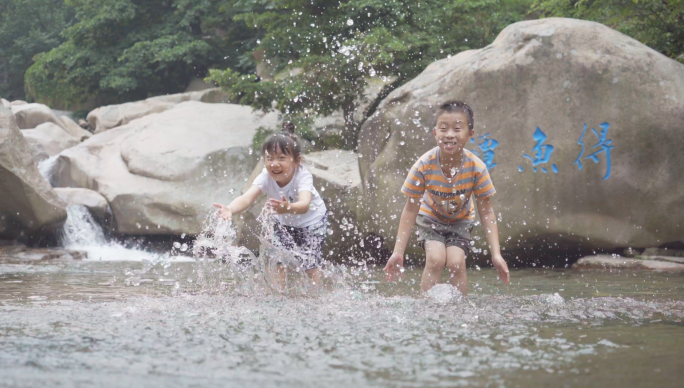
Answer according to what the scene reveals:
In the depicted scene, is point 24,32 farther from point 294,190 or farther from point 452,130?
point 452,130

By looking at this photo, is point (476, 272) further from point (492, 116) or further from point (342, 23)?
point (342, 23)

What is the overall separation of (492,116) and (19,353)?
633 cm

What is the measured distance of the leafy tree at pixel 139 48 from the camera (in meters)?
22.6

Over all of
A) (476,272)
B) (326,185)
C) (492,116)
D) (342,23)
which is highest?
(342,23)

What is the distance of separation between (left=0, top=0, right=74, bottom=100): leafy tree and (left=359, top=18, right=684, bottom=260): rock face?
24957 millimetres

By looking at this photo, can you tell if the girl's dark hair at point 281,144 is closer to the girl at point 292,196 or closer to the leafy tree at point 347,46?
the girl at point 292,196

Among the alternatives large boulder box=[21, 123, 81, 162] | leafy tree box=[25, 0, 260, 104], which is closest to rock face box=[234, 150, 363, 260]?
large boulder box=[21, 123, 81, 162]

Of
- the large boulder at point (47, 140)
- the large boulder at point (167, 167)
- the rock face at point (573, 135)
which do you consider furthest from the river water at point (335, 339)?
the large boulder at point (47, 140)

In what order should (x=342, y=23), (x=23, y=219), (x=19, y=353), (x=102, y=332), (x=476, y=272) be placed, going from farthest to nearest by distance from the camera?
(x=342, y=23) → (x=23, y=219) → (x=476, y=272) → (x=102, y=332) → (x=19, y=353)

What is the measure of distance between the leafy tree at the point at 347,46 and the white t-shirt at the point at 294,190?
5420mm

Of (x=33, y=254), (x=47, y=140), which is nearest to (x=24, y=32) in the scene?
(x=47, y=140)

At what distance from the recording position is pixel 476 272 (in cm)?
743

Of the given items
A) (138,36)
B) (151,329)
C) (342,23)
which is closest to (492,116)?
(342,23)

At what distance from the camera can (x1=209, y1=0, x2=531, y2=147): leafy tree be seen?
10.8 meters
